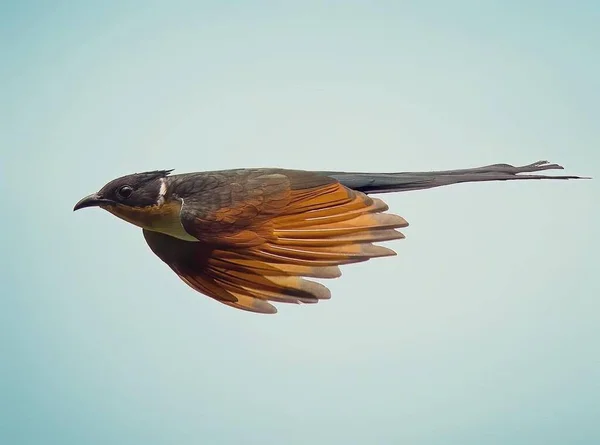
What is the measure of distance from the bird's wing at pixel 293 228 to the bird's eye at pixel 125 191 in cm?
8

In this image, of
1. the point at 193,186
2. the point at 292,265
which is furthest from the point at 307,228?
the point at 193,186

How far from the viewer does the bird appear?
943 millimetres

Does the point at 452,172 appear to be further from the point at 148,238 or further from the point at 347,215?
the point at 148,238

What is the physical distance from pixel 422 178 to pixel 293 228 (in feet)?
0.57

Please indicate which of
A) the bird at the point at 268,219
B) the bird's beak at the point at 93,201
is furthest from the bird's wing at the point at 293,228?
the bird's beak at the point at 93,201

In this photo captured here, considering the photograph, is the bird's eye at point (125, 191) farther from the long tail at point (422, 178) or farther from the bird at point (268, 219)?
the long tail at point (422, 178)

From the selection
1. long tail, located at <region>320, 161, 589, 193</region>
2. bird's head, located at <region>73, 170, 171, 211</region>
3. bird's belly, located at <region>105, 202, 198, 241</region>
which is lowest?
bird's belly, located at <region>105, 202, 198, 241</region>

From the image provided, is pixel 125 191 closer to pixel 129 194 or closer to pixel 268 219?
pixel 129 194

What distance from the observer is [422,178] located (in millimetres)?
988

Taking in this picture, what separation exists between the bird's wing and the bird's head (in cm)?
5

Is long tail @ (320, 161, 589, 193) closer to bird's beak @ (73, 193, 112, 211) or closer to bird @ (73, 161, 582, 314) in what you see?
bird @ (73, 161, 582, 314)

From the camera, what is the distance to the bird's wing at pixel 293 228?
0.93 m

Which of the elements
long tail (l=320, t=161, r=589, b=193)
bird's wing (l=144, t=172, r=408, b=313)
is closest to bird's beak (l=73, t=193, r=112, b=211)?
bird's wing (l=144, t=172, r=408, b=313)

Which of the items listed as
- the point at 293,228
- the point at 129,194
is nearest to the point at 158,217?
the point at 129,194
